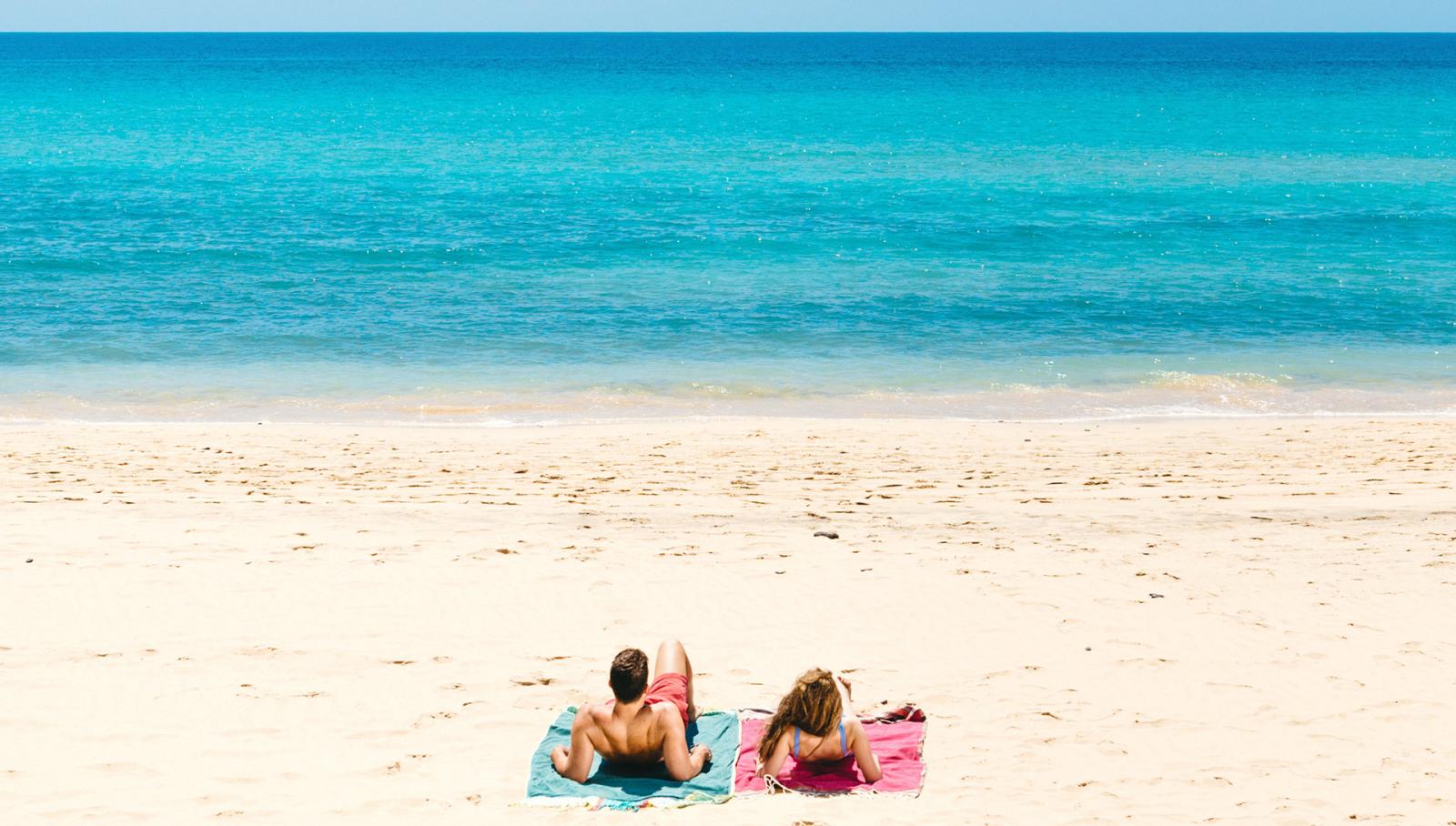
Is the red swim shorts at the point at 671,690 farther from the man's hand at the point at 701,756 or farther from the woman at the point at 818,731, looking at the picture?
the woman at the point at 818,731

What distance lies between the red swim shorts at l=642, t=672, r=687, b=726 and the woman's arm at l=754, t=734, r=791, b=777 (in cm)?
52

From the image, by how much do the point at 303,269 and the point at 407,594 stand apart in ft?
55.8

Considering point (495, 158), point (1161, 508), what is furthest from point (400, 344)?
point (495, 158)

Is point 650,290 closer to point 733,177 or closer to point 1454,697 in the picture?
point 733,177

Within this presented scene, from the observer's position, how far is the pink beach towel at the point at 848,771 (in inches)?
252

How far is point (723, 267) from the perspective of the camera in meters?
24.9

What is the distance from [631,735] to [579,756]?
29 cm

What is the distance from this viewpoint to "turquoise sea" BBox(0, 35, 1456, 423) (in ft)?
56.5

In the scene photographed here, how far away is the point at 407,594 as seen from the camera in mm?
8734

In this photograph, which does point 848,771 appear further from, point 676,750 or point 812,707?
point 676,750

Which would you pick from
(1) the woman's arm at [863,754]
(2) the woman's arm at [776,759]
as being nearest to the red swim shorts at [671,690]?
(2) the woman's arm at [776,759]

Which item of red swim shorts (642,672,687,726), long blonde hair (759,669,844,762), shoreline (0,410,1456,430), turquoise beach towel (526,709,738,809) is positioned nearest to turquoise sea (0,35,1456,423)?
shoreline (0,410,1456,430)

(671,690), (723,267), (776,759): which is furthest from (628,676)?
(723,267)

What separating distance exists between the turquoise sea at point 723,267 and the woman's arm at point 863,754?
10057 mm
